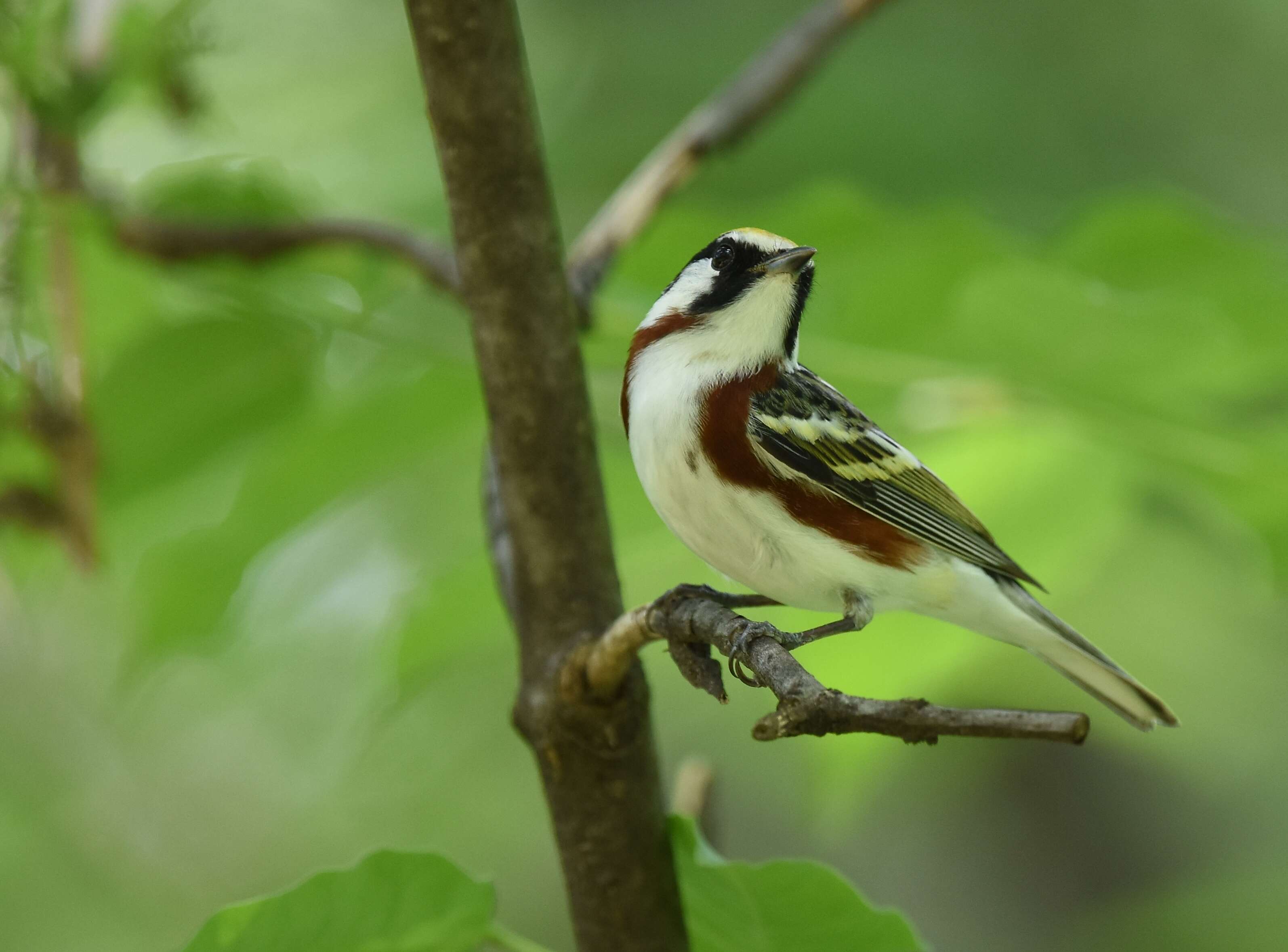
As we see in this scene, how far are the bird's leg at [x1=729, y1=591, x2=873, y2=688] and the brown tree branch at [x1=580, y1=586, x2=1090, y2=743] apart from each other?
0.03ft

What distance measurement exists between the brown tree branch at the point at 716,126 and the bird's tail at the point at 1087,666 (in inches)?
30.7

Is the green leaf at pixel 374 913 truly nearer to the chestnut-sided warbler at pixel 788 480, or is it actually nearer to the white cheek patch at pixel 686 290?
the chestnut-sided warbler at pixel 788 480

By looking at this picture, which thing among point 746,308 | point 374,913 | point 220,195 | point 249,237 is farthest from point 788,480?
point 220,195

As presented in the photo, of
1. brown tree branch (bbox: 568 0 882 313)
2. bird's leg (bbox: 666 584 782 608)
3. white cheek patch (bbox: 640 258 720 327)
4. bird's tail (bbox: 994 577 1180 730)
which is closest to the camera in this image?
bird's leg (bbox: 666 584 782 608)

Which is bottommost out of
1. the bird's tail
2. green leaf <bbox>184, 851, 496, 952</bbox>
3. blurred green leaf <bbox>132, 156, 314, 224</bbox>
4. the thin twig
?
the bird's tail

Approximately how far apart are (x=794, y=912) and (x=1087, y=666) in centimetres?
73

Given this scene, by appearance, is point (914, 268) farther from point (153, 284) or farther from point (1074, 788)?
point (1074, 788)

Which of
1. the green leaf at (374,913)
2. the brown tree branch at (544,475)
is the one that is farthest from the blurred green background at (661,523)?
the green leaf at (374,913)

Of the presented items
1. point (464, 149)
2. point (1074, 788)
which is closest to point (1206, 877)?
point (1074, 788)

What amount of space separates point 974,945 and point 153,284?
363 cm

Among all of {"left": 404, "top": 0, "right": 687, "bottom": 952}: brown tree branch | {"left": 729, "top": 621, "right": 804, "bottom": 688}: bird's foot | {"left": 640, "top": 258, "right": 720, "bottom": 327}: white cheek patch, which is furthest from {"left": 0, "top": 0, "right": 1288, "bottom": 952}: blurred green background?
{"left": 729, "top": 621, "right": 804, "bottom": 688}: bird's foot

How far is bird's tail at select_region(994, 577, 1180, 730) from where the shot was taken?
5.04 ft

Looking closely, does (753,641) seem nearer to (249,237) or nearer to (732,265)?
(732,265)

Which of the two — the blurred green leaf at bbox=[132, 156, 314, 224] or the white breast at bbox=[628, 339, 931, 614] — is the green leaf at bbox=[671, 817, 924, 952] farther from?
the blurred green leaf at bbox=[132, 156, 314, 224]
